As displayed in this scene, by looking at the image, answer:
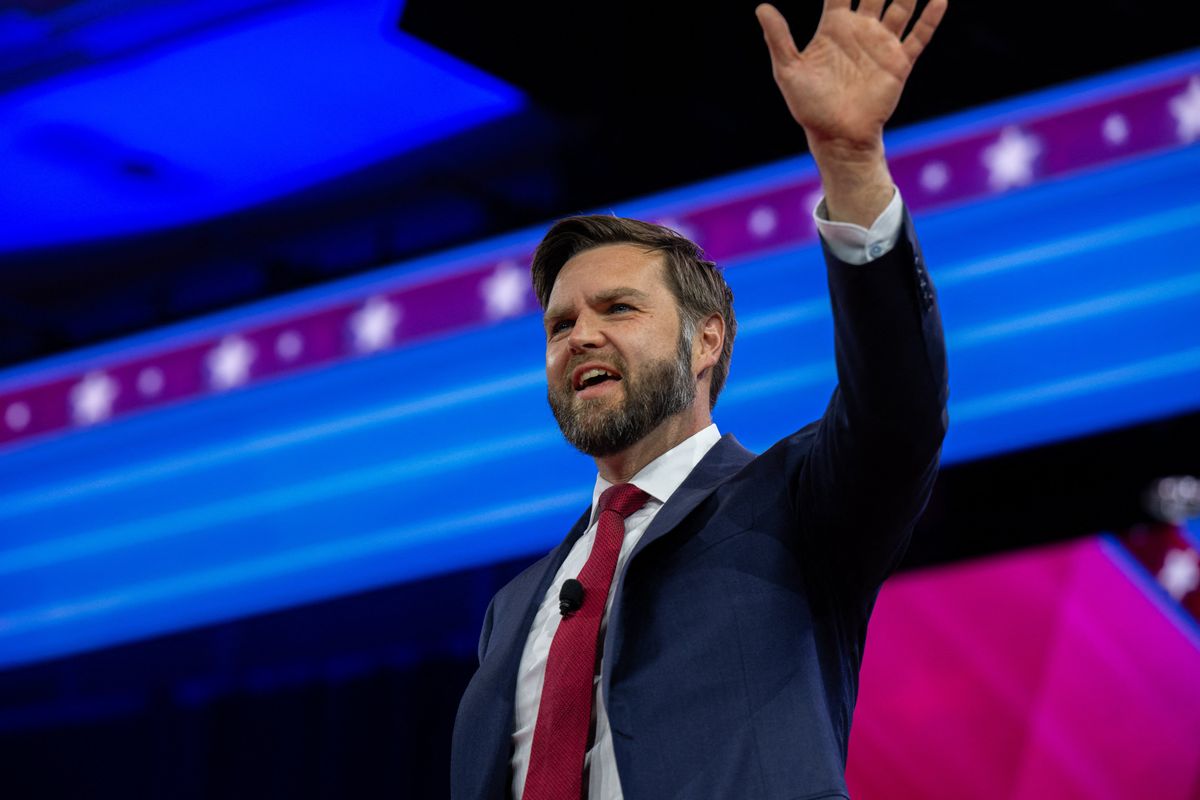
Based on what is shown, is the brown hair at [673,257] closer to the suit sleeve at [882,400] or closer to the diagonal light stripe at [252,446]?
the suit sleeve at [882,400]

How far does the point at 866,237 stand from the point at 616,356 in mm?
405

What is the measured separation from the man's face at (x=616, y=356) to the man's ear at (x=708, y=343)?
1.2 inches

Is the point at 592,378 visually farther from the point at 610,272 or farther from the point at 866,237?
the point at 866,237

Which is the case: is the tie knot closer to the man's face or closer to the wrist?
the man's face

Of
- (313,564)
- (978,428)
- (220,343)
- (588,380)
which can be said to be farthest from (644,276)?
(220,343)

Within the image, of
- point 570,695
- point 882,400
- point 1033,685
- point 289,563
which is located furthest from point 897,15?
point 289,563

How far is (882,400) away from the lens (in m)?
1.33

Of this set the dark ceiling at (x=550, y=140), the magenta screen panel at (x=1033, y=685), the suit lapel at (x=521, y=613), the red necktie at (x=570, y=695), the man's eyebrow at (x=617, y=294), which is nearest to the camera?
the red necktie at (x=570, y=695)

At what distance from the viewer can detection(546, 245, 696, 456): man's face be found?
1651 millimetres

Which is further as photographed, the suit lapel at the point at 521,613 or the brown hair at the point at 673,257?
the brown hair at the point at 673,257

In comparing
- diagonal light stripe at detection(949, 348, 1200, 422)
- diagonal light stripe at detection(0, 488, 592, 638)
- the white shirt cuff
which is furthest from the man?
diagonal light stripe at detection(0, 488, 592, 638)

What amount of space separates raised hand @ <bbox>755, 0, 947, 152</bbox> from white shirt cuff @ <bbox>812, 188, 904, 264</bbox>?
6 cm

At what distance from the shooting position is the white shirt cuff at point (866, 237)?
1325 millimetres

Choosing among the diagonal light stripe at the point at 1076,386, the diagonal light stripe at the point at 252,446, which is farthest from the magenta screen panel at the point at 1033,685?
the diagonal light stripe at the point at 252,446
